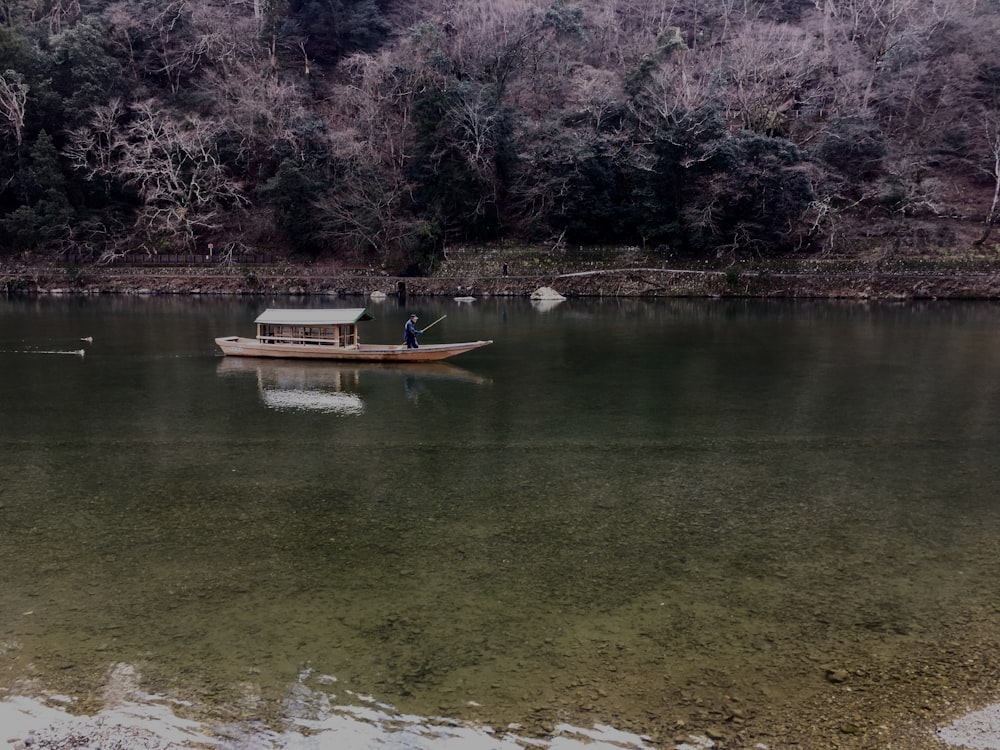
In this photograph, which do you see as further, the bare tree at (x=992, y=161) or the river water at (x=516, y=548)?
the bare tree at (x=992, y=161)

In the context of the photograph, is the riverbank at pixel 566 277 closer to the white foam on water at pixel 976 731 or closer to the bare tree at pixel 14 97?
the bare tree at pixel 14 97

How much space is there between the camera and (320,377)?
19.4 metres

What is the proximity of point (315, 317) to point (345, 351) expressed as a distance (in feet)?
5.15

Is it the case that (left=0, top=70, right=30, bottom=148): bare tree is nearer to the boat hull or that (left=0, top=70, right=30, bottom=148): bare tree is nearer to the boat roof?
the boat hull

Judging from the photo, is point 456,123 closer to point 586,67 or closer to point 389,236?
point 389,236

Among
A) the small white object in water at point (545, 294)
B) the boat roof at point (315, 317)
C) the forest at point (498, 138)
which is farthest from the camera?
the forest at point (498, 138)

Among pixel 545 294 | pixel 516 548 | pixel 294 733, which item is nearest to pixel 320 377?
pixel 516 548

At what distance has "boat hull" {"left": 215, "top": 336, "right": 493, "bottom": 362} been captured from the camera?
20594 mm

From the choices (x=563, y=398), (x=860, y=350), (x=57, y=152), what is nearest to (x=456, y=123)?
(x=57, y=152)

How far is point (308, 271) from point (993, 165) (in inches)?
1747

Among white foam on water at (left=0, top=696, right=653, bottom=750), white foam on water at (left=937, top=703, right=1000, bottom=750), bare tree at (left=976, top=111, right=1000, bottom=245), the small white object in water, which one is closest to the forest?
bare tree at (left=976, top=111, right=1000, bottom=245)

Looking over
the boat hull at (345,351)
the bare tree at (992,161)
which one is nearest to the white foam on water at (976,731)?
the boat hull at (345,351)

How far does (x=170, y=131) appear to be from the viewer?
46.4 m

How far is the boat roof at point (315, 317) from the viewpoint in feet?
69.8
